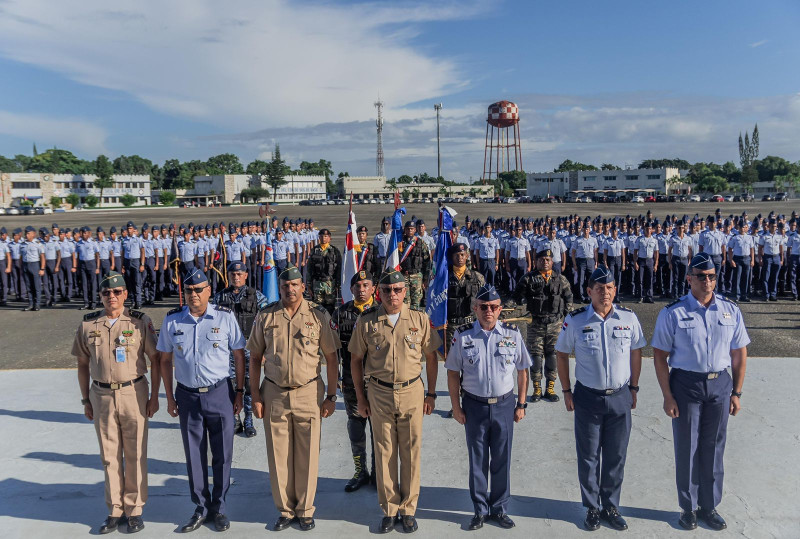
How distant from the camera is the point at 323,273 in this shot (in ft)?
31.2

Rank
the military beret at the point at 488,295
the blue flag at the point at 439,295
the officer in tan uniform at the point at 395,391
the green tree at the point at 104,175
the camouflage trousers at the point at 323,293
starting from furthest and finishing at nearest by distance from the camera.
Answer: the green tree at the point at 104,175 < the camouflage trousers at the point at 323,293 < the blue flag at the point at 439,295 < the military beret at the point at 488,295 < the officer in tan uniform at the point at 395,391

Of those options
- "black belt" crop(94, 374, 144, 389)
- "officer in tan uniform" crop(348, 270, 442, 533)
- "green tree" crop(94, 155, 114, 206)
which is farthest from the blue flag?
"green tree" crop(94, 155, 114, 206)

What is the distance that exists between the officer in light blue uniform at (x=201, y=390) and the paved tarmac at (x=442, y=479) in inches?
10.3

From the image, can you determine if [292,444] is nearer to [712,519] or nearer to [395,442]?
[395,442]

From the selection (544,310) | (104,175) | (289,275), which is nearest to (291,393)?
(289,275)

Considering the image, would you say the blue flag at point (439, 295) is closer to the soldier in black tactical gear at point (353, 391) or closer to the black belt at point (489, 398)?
the soldier in black tactical gear at point (353, 391)

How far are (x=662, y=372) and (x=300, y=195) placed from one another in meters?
119

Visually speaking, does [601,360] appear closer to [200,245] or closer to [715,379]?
[715,379]

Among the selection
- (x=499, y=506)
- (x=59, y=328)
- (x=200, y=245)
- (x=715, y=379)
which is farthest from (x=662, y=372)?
(x=200, y=245)

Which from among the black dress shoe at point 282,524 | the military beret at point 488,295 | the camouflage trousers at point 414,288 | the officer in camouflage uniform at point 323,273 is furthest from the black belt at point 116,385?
the camouflage trousers at point 414,288

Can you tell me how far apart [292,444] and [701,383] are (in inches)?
122

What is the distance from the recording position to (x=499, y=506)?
4.11m

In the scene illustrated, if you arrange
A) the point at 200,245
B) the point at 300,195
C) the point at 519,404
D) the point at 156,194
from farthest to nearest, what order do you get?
1. the point at 300,195
2. the point at 156,194
3. the point at 200,245
4. the point at 519,404

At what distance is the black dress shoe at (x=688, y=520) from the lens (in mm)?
3963
